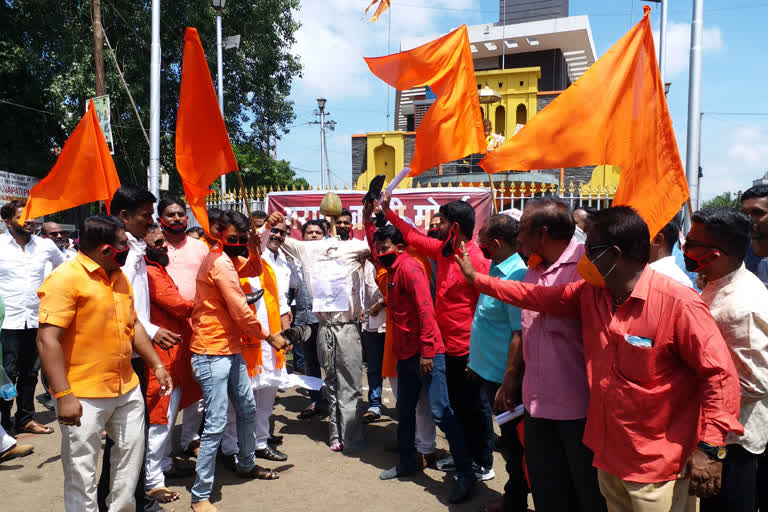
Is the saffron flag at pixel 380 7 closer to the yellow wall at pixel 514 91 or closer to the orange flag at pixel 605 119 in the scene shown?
the orange flag at pixel 605 119

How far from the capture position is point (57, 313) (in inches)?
118

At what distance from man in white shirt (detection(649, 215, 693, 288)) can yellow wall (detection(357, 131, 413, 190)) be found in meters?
18.7

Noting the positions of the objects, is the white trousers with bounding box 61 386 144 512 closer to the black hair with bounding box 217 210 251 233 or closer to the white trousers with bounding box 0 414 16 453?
the black hair with bounding box 217 210 251 233

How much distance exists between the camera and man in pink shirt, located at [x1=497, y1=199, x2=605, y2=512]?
2.71m

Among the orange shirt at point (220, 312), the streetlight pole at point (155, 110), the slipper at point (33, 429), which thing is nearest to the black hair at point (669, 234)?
the orange shirt at point (220, 312)

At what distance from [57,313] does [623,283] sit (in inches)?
112

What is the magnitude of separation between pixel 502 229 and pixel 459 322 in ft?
3.17

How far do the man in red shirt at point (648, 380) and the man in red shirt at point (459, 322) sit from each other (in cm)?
179

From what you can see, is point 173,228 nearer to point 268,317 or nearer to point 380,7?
point 268,317

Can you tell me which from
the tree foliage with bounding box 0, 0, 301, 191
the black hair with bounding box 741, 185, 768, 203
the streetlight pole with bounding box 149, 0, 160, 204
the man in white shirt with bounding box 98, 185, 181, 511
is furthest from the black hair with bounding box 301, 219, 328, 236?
the tree foliage with bounding box 0, 0, 301, 191

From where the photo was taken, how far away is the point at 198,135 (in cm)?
424

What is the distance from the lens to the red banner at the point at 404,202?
370 inches

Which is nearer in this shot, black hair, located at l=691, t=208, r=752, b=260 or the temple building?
black hair, located at l=691, t=208, r=752, b=260

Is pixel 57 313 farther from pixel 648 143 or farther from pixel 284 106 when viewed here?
pixel 284 106
